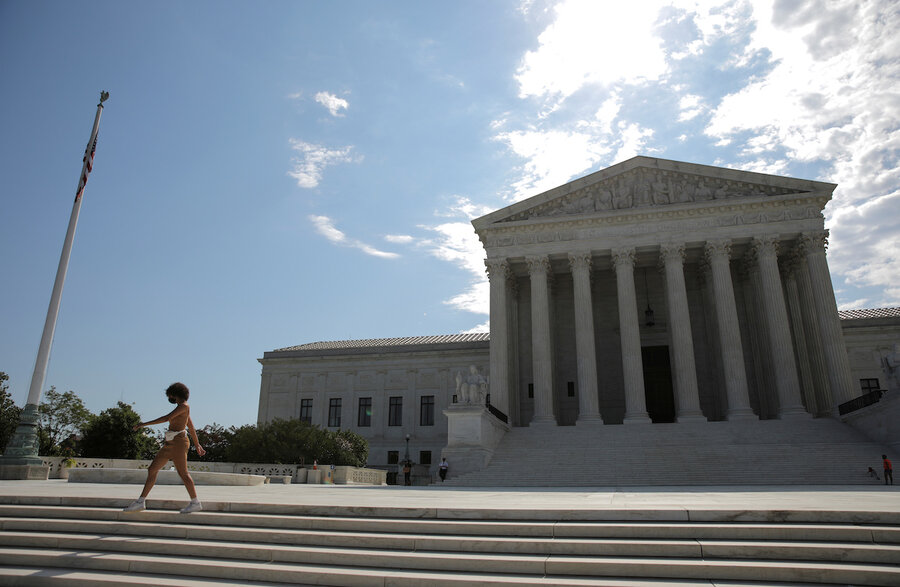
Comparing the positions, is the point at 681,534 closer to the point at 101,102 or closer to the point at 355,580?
the point at 355,580

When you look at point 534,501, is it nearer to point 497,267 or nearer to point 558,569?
point 558,569

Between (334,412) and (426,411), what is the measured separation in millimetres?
8525

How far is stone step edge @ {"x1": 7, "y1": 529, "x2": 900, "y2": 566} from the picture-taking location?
6535 mm

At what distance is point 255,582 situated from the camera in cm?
652

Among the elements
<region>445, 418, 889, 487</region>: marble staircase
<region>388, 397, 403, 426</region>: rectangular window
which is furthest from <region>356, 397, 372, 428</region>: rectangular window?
<region>445, 418, 889, 487</region>: marble staircase

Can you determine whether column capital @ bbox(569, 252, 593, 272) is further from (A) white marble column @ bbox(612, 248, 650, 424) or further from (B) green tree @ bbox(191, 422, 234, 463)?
(B) green tree @ bbox(191, 422, 234, 463)

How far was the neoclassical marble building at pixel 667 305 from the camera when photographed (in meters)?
31.1

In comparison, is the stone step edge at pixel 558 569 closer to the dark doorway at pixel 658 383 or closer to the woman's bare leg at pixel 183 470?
the woman's bare leg at pixel 183 470

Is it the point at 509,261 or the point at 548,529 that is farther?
the point at 509,261

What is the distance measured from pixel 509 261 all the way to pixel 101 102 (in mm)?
22028

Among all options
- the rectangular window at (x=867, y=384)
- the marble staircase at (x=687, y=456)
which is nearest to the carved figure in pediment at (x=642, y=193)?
the marble staircase at (x=687, y=456)

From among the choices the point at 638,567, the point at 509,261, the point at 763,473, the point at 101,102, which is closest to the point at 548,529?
the point at 638,567

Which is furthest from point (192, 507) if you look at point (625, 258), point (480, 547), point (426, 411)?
point (426, 411)

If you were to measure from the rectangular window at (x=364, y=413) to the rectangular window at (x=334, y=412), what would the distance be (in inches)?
78.0
